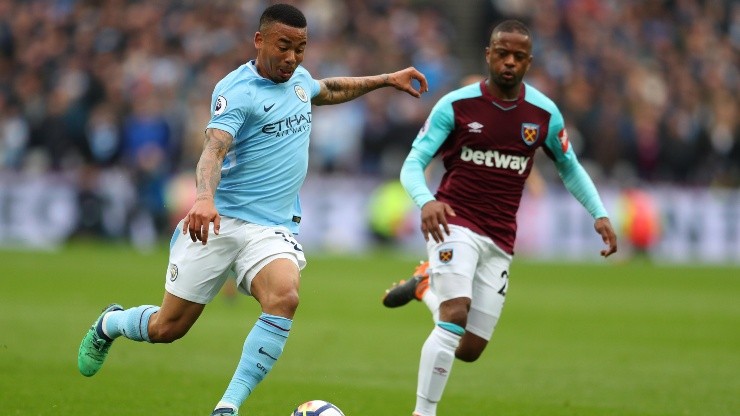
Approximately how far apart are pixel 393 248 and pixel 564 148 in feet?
51.2

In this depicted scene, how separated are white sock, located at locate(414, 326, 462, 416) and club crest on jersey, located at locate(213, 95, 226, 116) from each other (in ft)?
6.35

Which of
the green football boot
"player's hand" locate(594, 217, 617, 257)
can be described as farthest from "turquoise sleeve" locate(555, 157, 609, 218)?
the green football boot

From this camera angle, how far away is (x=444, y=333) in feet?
26.6

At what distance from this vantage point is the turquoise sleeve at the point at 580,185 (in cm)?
885

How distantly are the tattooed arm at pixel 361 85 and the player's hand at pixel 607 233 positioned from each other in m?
1.48

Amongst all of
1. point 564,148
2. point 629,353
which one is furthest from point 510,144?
point 629,353

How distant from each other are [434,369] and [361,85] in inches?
82.3

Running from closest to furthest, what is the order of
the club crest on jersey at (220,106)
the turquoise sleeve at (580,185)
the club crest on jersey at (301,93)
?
the club crest on jersey at (220,106)
the club crest on jersey at (301,93)
the turquoise sleeve at (580,185)

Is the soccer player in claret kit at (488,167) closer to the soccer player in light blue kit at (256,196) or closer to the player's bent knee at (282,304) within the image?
the soccer player in light blue kit at (256,196)

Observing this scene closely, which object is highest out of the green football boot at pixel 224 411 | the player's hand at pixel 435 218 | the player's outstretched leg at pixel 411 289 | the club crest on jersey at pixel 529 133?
the club crest on jersey at pixel 529 133

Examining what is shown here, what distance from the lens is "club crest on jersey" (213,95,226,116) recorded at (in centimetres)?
770

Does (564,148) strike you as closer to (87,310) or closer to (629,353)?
(629,353)

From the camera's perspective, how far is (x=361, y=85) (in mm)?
8867

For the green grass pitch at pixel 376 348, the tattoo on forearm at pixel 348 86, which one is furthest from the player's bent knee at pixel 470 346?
the tattoo on forearm at pixel 348 86
